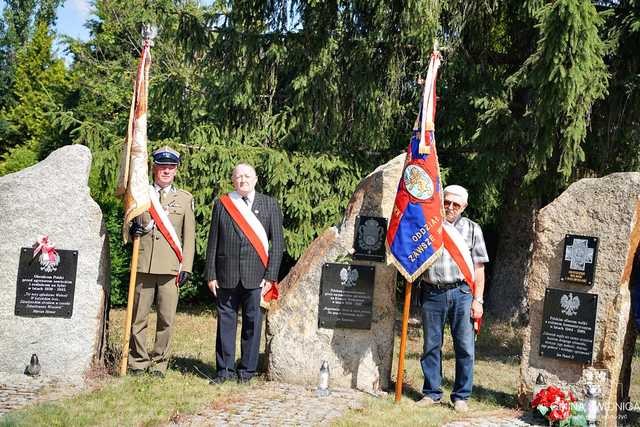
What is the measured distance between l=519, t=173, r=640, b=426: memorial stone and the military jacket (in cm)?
286

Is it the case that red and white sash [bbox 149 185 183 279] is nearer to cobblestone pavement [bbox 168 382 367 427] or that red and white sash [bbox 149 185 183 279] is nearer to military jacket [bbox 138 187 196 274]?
military jacket [bbox 138 187 196 274]

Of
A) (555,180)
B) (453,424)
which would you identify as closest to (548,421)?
(453,424)

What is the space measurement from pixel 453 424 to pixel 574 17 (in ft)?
16.3

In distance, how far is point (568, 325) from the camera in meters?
5.16

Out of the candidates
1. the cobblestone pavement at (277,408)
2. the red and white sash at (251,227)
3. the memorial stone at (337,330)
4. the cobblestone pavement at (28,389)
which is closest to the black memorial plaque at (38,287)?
the cobblestone pavement at (28,389)

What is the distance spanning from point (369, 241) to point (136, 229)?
197cm

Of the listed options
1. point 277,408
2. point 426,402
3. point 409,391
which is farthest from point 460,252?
point 277,408

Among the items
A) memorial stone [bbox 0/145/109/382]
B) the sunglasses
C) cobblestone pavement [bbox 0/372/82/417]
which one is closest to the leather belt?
the sunglasses

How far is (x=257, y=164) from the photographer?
31.8 feet

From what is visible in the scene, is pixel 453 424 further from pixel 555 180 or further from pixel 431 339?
pixel 555 180

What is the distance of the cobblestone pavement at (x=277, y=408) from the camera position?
15.4 ft

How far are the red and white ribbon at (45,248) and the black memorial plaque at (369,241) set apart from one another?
8.29 feet

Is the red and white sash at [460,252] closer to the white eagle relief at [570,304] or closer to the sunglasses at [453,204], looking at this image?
the sunglasses at [453,204]

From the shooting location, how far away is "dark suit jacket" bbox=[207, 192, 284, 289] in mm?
5547
